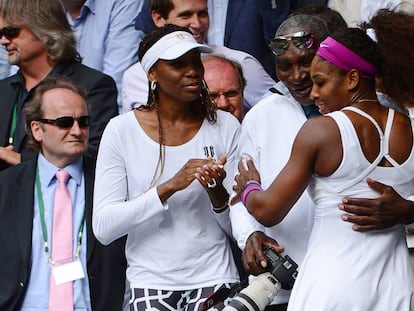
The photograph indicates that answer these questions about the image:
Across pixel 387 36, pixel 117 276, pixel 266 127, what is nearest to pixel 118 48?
pixel 117 276

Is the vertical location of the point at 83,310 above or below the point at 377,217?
below

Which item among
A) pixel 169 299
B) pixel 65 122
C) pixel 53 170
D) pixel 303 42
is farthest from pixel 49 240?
pixel 303 42

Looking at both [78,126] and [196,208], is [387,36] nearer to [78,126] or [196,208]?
[196,208]

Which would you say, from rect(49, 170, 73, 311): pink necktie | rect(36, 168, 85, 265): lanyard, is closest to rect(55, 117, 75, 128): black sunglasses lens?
rect(49, 170, 73, 311): pink necktie

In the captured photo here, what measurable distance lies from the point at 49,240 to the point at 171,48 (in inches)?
47.8

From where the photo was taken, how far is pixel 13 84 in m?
6.26

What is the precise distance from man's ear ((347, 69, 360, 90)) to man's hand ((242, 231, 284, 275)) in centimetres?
72

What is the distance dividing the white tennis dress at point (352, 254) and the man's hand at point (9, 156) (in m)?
2.26

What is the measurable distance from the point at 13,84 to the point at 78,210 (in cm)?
115

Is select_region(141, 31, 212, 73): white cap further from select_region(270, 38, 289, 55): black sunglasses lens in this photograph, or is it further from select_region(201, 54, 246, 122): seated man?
select_region(201, 54, 246, 122): seated man

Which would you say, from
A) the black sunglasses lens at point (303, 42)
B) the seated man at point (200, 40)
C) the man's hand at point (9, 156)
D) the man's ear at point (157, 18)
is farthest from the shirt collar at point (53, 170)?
the black sunglasses lens at point (303, 42)

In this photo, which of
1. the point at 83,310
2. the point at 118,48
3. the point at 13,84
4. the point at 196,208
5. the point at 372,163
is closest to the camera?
the point at 372,163

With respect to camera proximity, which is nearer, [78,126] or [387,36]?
[387,36]

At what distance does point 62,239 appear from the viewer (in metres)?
5.37
